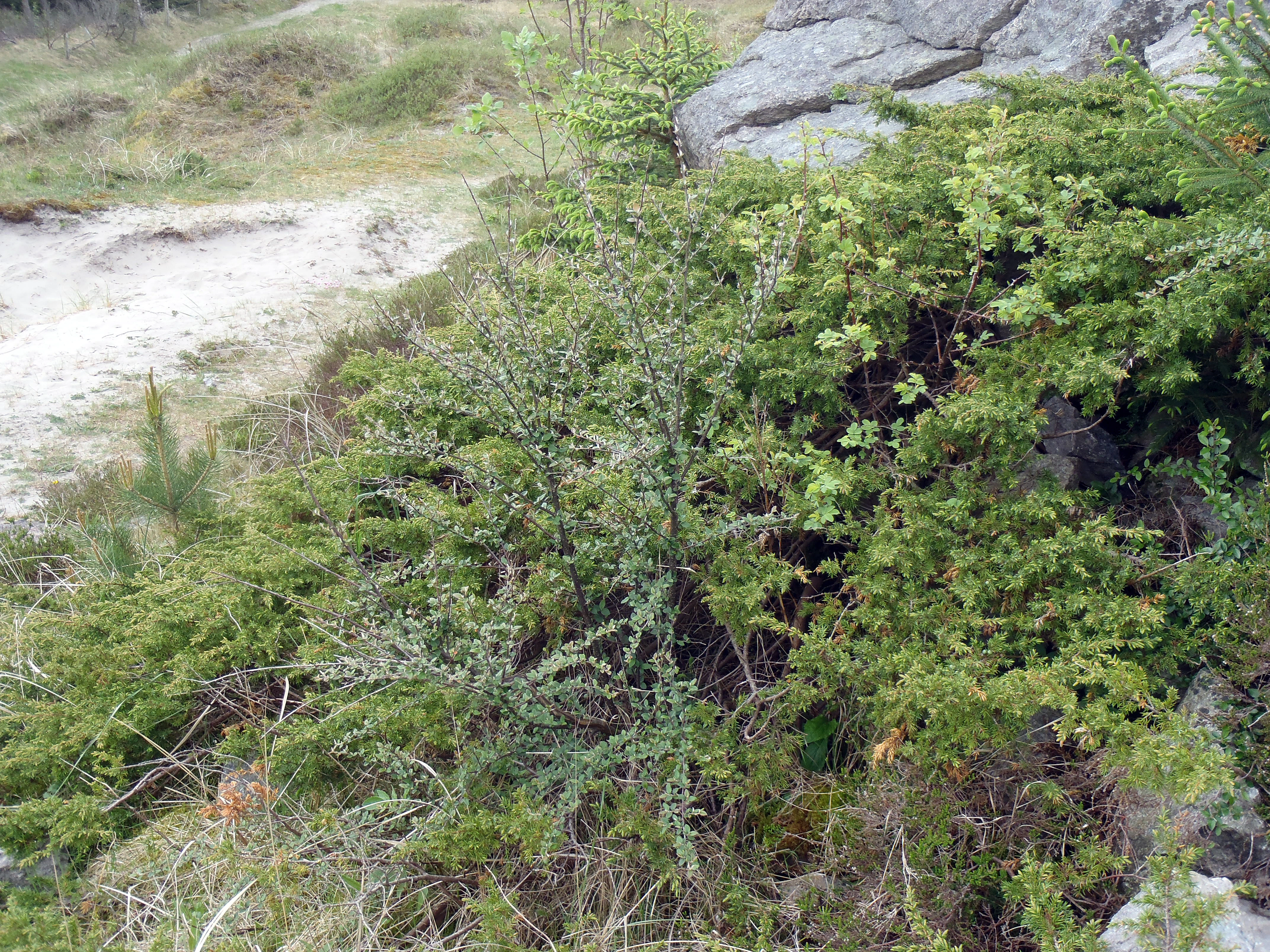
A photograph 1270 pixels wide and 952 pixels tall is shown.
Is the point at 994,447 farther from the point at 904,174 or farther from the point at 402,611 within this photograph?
the point at 402,611

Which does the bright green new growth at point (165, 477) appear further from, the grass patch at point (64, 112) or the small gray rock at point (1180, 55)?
the grass patch at point (64, 112)

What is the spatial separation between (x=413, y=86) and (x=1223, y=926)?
16.0 metres

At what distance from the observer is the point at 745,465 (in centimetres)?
269

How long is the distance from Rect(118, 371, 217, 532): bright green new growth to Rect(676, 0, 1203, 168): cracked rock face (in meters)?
3.16

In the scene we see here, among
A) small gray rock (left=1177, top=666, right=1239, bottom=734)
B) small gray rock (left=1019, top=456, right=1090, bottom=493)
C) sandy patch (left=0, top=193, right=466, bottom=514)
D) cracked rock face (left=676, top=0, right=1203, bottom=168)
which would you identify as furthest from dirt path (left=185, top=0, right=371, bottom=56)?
small gray rock (left=1177, top=666, right=1239, bottom=734)

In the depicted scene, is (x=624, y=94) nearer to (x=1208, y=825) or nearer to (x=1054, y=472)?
(x=1054, y=472)

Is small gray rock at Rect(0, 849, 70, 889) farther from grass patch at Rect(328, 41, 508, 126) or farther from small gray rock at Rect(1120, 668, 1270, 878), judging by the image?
grass patch at Rect(328, 41, 508, 126)

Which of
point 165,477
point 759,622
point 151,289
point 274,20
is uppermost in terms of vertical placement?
point 274,20

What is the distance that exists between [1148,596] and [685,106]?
4308 millimetres

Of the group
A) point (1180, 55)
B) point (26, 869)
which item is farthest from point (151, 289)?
point (1180, 55)

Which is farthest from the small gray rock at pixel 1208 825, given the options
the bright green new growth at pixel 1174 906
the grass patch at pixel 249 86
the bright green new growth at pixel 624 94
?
the grass patch at pixel 249 86

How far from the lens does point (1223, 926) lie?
1.62 metres

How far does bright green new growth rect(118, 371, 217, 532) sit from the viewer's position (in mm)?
3322

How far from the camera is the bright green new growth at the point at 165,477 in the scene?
3322 mm
